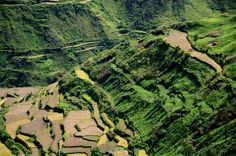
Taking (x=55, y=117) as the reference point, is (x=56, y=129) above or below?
above

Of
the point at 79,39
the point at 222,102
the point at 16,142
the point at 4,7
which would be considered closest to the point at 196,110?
the point at 222,102

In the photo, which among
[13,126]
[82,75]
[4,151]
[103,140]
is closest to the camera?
[103,140]

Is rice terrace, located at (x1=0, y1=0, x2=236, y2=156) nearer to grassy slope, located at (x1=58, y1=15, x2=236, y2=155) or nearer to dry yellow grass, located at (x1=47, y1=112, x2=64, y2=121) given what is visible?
dry yellow grass, located at (x1=47, y1=112, x2=64, y2=121)

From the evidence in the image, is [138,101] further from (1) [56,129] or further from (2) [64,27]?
(2) [64,27]

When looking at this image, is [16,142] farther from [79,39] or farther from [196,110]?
[79,39]

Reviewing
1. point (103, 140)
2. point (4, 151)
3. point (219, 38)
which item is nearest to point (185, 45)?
point (219, 38)

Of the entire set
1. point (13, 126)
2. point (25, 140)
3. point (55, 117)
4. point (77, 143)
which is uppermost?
point (77, 143)

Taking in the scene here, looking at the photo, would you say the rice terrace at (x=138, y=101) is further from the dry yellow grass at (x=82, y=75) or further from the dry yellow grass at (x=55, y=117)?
the dry yellow grass at (x=82, y=75)

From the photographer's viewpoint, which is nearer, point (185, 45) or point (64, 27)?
point (185, 45)
